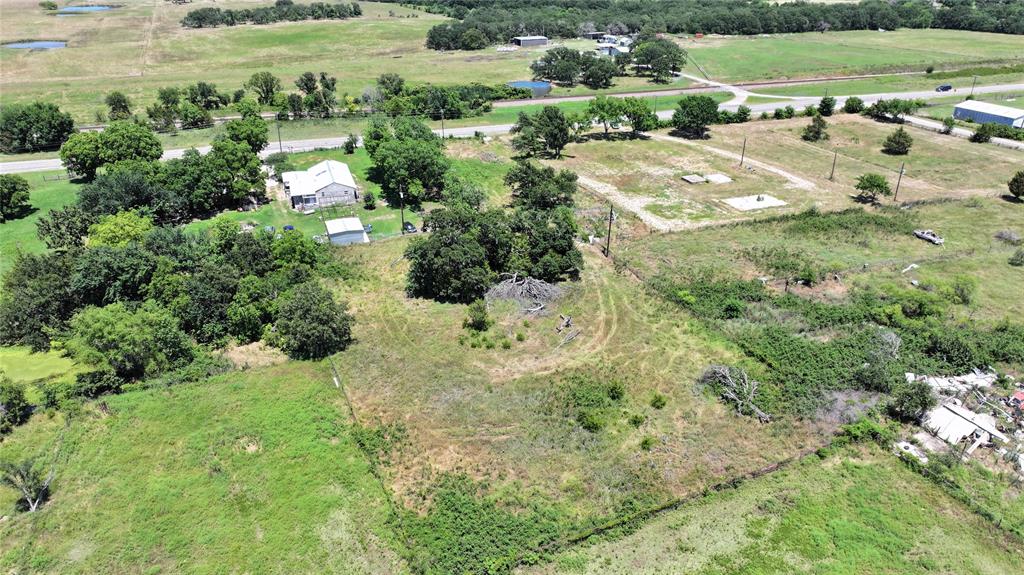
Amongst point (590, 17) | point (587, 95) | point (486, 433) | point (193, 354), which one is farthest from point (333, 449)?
point (590, 17)

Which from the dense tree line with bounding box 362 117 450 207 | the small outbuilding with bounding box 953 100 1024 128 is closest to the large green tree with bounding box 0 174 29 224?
the dense tree line with bounding box 362 117 450 207

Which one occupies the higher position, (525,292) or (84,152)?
(84,152)

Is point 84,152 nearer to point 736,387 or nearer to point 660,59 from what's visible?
point 736,387

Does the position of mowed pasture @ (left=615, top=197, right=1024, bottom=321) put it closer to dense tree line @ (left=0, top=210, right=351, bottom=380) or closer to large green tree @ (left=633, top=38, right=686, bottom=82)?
dense tree line @ (left=0, top=210, right=351, bottom=380)

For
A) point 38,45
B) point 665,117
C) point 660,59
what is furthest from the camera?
point 38,45

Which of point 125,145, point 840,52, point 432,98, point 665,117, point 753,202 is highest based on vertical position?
point 840,52

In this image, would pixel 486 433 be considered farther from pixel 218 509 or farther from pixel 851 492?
pixel 851 492

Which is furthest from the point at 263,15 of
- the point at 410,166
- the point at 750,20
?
the point at 410,166

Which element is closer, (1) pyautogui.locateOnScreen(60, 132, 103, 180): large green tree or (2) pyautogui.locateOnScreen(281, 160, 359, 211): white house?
(2) pyautogui.locateOnScreen(281, 160, 359, 211): white house
